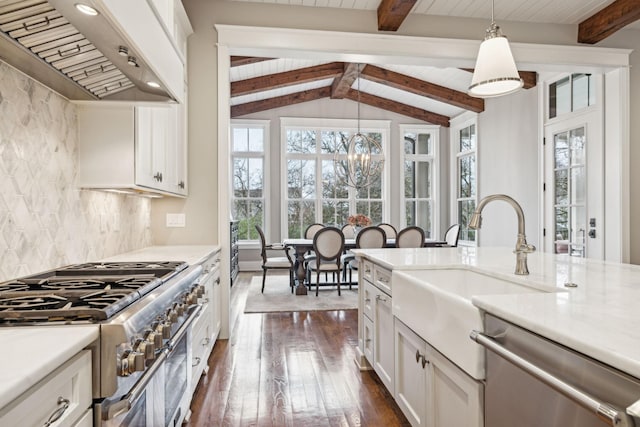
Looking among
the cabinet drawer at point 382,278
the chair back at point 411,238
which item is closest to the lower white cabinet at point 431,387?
the cabinet drawer at point 382,278

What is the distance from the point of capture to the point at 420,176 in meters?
8.19

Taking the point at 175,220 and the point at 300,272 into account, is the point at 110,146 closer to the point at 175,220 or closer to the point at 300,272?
the point at 175,220

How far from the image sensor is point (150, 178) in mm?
2375

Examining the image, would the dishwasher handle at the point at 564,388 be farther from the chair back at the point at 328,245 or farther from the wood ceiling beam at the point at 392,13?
the chair back at the point at 328,245

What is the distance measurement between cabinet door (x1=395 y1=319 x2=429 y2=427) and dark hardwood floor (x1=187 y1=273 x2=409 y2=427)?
0.88 ft

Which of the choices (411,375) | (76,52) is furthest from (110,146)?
(411,375)

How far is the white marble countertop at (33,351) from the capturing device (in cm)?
67

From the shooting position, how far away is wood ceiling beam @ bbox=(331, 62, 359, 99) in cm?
597

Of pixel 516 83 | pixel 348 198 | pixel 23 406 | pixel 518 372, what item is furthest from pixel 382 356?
pixel 348 198

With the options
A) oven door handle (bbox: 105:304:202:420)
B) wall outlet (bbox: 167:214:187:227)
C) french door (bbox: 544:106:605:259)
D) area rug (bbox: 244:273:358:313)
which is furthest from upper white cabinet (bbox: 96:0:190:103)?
french door (bbox: 544:106:605:259)

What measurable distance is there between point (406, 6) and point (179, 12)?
6.16ft

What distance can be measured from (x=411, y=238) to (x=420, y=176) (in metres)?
3.22

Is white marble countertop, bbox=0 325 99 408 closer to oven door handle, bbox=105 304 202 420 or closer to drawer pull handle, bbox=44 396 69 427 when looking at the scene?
drawer pull handle, bbox=44 396 69 427

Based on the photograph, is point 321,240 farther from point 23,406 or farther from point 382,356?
point 23,406
